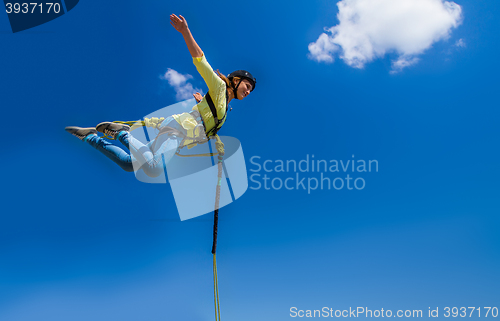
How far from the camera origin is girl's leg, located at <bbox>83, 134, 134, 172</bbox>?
212 inches

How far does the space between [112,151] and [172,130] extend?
109cm

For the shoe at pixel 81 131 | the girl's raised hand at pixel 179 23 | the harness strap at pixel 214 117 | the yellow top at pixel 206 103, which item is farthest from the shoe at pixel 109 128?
the girl's raised hand at pixel 179 23

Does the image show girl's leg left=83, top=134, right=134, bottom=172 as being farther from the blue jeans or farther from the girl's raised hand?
the girl's raised hand

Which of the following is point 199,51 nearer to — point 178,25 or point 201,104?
point 178,25

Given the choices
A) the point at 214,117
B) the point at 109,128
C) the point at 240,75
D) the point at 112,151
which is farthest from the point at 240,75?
the point at 112,151

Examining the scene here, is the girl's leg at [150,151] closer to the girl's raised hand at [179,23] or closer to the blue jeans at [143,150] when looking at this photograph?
the blue jeans at [143,150]

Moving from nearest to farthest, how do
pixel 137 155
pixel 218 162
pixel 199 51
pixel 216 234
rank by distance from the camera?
pixel 199 51 < pixel 137 155 < pixel 216 234 < pixel 218 162

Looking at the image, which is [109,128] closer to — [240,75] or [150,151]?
[150,151]

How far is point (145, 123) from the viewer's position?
602 cm

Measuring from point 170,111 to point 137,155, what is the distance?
1323mm

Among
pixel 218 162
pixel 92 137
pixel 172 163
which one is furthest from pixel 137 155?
pixel 218 162

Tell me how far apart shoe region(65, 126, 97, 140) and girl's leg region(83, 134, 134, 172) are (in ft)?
0.31

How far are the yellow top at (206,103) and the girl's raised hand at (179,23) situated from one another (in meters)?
0.47

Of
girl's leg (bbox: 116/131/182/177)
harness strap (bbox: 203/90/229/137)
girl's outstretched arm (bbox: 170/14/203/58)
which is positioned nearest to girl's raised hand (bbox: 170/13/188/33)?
girl's outstretched arm (bbox: 170/14/203/58)
